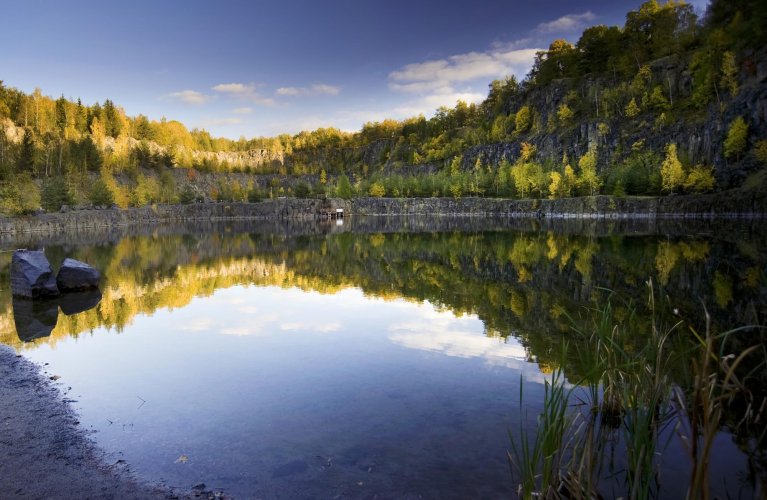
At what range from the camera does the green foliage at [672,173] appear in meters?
68.0

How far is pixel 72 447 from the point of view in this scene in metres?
6.09

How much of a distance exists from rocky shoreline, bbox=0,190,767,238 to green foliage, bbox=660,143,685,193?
7.14 ft

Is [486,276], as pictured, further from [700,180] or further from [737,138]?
[700,180]

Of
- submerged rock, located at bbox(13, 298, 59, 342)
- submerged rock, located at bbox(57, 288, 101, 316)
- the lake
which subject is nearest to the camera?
the lake

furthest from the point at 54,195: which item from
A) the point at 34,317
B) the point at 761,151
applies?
the point at 761,151

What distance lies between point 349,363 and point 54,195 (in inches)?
3047

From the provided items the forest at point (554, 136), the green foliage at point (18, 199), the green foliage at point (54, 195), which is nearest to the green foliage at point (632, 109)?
the forest at point (554, 136)

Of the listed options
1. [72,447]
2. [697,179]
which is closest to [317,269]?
[72,447]

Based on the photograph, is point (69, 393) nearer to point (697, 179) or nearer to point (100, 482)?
point (100, 482)

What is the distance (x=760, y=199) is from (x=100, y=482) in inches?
2679

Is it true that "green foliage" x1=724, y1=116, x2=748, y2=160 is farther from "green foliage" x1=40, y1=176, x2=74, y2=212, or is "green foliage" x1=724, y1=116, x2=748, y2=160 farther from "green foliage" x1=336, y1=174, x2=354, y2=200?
"green foliage" x1=40, y1=176, x2=74, y2=212

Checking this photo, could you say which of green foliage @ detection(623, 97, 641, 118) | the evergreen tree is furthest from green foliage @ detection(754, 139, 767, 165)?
the evergreen tree

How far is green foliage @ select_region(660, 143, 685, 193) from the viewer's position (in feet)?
223

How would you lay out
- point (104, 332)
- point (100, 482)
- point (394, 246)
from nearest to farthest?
1. point (100, 482)
2. point (104, 332)
3. point (394, 246)
